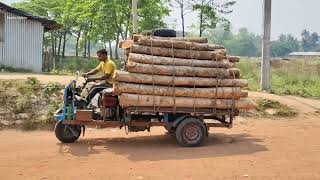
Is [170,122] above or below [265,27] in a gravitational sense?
below

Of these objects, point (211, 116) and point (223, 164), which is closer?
point (223, 164)

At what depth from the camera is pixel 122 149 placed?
31.6 feet

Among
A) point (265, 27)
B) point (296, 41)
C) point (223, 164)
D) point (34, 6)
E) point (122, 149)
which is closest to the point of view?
point (223, 164)

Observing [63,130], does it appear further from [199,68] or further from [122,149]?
[199,68]

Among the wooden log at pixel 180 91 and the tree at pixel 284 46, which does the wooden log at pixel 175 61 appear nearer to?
the wooden log at pixel 180 91

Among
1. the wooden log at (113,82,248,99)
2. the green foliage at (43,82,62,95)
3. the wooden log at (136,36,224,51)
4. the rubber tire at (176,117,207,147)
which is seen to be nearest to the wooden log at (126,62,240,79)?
the wooden log at (113,82,248,99)

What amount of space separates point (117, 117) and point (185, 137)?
4.91ft

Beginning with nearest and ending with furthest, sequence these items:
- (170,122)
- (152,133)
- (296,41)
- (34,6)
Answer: (170,122) → (152,133) → (34,6) → (296,41)

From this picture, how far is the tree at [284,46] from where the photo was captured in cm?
10081

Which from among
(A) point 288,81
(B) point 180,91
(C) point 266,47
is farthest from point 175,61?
(A) point 288,81

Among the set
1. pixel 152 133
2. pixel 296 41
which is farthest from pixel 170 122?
pixel 296 41

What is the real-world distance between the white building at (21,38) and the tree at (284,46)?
72.3 meters

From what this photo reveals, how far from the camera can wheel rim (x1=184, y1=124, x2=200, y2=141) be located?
10.1 meters

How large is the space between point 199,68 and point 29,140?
163 inches
